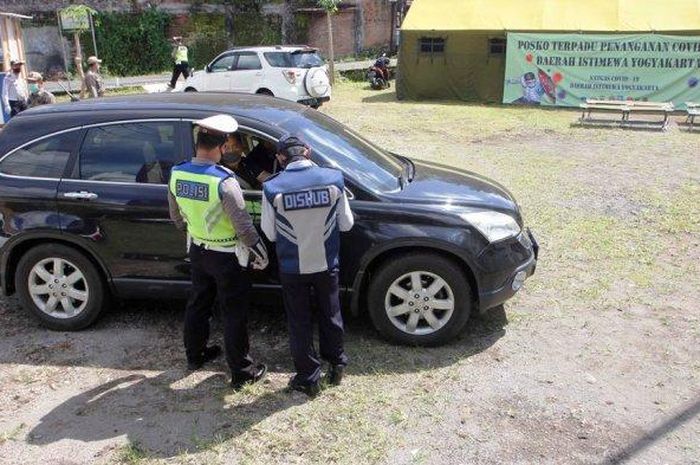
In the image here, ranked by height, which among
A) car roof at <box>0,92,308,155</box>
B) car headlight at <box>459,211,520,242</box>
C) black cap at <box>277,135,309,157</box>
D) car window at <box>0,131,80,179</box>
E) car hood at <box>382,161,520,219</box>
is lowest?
car headlight at <box>459,211,520,242</box>

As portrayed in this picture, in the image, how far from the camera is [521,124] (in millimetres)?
15141

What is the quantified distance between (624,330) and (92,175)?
13.4 ft

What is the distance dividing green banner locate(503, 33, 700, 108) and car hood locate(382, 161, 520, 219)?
13416 mm

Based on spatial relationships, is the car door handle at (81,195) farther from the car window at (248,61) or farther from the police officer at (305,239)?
the car window at (248,61)

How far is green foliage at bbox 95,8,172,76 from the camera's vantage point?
98.7 ft

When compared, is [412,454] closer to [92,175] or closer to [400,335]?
[400,335]

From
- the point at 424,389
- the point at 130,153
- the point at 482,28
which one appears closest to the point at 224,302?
the point at 424,389

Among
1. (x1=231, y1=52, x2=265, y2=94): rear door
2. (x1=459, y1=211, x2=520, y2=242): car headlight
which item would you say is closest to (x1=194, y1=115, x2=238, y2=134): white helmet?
(x1=459, y1=211, x2=520, y2=242): car headlight

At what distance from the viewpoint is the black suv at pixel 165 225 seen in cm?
446

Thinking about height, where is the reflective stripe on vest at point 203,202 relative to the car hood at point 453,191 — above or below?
above

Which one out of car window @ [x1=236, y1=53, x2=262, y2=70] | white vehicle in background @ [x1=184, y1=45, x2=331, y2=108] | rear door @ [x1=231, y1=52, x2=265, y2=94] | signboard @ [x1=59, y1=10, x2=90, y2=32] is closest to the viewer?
white vehicle in background @ [x1=184, y1=45, x2=331, y2=108]

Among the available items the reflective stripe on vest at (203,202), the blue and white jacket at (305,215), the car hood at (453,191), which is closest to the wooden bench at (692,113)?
the car hood at (453,191)

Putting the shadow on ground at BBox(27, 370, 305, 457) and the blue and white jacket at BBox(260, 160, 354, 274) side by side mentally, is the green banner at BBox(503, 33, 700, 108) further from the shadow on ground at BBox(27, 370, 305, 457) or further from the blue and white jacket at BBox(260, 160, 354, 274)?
Answer: the shadow on ground at BBox(27, 370, 305, 457)

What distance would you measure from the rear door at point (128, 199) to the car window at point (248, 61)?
1270 centimetres
